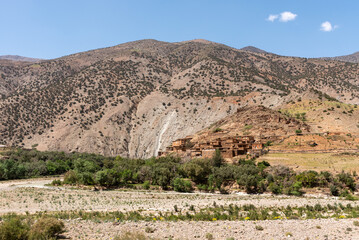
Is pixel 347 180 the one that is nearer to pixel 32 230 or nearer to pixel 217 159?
pixel 217 159

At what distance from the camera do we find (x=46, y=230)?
1511 cm

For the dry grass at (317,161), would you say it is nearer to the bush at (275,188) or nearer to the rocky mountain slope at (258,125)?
the bush at (275,188)

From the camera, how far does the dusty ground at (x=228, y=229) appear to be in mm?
14774

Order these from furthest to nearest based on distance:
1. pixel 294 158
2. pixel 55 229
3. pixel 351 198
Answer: pixel 294 158
pixel 351 198
pixel 55 229

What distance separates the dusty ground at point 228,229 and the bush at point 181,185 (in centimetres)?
2419

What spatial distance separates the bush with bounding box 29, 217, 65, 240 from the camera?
14.9 metres

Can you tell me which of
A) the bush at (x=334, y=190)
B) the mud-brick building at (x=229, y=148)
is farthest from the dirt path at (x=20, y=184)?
the bush at (x=334, y=190)

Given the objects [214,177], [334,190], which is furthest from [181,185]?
[334,190]

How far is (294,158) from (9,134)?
286ft

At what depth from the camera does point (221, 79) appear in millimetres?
111750

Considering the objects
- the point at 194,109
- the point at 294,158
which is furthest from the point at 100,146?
the point at 294,158

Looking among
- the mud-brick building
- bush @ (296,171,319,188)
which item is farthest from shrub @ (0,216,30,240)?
the mud-brick building

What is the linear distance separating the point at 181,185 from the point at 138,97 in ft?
250

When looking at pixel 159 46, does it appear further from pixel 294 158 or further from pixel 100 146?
pixel 294 158
